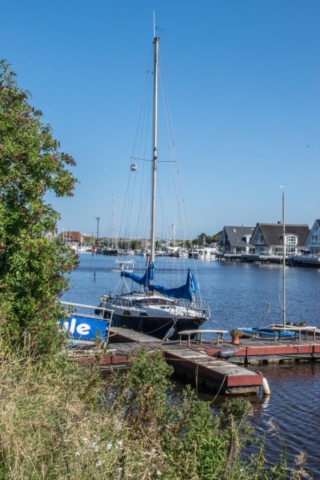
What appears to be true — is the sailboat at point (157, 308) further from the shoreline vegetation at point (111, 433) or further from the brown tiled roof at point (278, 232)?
the brown tiled roof at point (278, 232)

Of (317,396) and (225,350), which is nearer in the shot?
(317,396)

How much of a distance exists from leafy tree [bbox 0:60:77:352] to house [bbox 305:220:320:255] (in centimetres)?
10779

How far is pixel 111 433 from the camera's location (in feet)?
22.4

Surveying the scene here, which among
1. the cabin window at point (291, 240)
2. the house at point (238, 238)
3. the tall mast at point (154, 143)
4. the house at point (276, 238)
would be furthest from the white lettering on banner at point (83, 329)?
the house at point (238, 238)

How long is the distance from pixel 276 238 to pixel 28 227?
11620 cm

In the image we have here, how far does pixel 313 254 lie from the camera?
114m

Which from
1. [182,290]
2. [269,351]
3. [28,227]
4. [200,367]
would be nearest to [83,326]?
[200,367]

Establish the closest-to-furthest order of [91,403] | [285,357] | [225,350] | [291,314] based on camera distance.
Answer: [91,403]
[225,350]
[285,357]
[291,314]

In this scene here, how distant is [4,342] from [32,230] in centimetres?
239

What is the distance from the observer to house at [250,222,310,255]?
4877 inches

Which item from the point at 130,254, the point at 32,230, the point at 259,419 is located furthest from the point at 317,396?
the point at 130,254

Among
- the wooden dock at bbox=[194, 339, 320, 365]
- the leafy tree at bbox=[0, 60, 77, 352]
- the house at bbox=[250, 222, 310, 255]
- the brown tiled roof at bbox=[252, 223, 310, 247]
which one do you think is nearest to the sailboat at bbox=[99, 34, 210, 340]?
the wooden dock at bbox=[194, 339, 320, 365]

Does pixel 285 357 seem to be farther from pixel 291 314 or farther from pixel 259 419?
pixel 291 314

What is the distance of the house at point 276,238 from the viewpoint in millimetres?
123875
